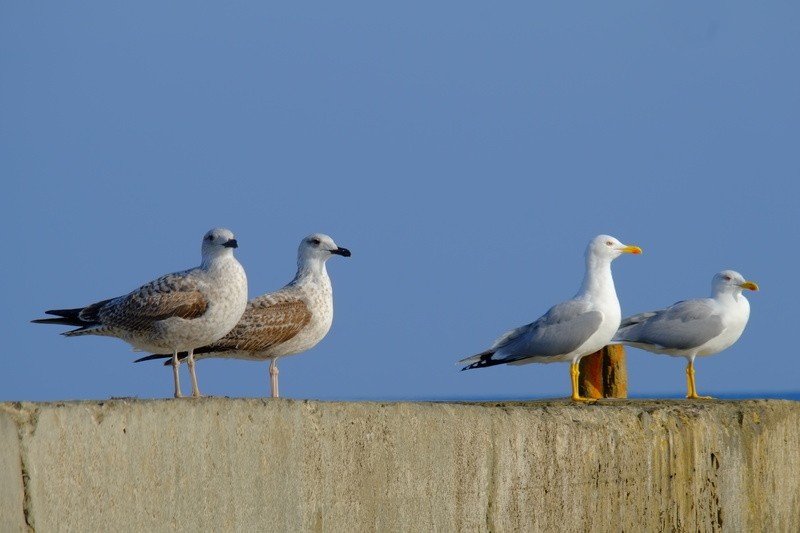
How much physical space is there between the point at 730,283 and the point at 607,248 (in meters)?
1.65

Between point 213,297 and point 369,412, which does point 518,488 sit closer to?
point 369,412

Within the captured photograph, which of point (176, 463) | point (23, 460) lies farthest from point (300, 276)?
point (23, 460)

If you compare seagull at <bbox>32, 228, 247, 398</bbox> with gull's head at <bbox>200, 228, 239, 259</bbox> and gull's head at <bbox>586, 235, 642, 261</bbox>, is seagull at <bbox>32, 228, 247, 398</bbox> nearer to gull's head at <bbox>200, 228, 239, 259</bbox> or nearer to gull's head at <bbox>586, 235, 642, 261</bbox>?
gull's head at <bbox>200, 228, 239, 259</bbox>

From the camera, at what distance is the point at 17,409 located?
4977mm

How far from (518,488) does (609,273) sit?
399 cm

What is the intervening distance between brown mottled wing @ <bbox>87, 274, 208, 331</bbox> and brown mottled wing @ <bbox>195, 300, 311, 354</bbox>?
1.18 meters

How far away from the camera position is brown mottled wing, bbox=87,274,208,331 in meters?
7.79

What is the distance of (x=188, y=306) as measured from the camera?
25.5 feet

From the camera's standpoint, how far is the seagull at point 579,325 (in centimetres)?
1060

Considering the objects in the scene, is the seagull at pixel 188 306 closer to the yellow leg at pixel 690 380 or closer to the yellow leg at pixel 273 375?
the yellow leg at pixel 273 375

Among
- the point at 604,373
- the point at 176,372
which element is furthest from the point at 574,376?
the point at 176,372

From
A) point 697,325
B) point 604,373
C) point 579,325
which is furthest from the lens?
point 697,325

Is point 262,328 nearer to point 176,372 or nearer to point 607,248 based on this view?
point 176,372

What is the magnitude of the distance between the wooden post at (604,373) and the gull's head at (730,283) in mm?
1200
